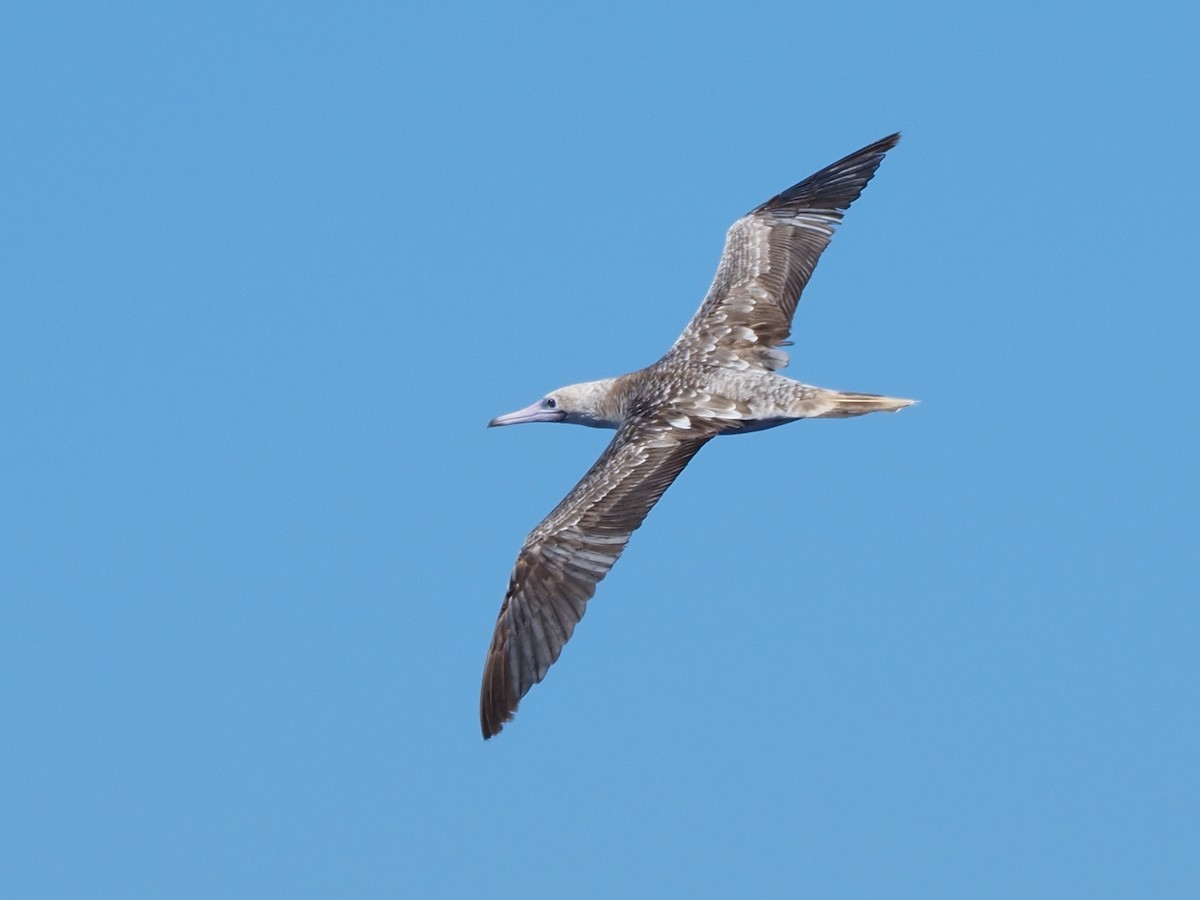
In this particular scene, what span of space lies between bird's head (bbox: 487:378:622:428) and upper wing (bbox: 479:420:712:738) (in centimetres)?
233

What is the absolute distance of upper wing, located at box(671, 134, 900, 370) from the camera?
907 inches

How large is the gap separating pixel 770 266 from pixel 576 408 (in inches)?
123

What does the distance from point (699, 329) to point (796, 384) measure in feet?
7.80

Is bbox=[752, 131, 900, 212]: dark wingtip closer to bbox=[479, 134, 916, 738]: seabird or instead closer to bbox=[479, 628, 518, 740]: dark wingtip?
bbox=[479, 134, 916, 738]: seabird

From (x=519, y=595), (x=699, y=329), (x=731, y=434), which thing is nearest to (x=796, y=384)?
(x=731, y=434)

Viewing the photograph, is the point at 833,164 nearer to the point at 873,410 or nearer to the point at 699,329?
the point at 699,329

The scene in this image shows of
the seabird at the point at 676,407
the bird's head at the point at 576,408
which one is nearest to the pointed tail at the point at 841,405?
the seabird at the point at 676,407

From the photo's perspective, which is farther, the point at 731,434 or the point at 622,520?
the point at 731,434

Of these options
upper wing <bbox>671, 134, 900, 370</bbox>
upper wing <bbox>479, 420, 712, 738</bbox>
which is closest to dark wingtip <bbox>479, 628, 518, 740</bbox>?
upper wing <bbox>479, 420, 712, 738</bbox>

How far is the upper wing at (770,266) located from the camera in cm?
2305

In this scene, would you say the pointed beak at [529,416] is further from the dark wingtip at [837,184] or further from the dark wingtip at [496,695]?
the dark wingtip at [496,695]

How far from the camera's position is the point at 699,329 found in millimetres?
23359

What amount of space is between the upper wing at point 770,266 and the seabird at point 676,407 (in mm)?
18

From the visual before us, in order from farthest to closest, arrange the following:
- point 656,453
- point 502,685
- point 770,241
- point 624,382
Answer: point 770,241 → point 624,382 → point 656,453 → point 502,685
